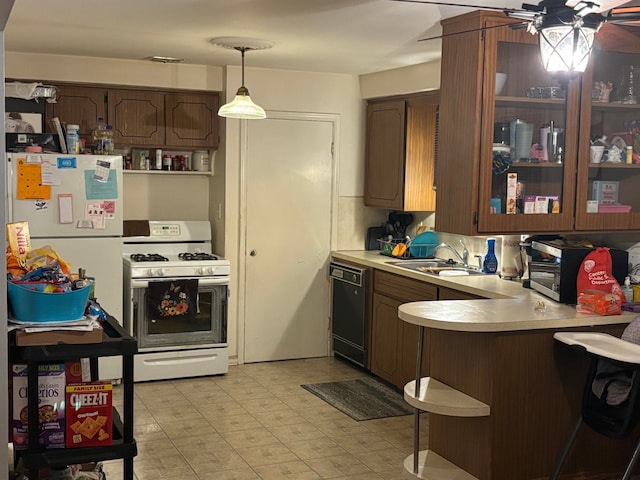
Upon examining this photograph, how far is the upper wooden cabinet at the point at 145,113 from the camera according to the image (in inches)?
224

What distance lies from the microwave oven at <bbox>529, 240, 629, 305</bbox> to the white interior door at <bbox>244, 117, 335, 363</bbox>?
2.43 m

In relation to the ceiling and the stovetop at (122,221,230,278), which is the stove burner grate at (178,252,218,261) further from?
the ceiling

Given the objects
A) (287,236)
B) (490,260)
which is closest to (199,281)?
(287,236)

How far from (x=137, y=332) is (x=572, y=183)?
3.10 meters

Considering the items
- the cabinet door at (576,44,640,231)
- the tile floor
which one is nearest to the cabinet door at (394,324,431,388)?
the tile floor

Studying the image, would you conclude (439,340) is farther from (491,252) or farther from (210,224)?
(210,224)

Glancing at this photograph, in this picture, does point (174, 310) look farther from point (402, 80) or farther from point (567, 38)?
point (567, 38)

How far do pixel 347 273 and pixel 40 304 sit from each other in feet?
12.0

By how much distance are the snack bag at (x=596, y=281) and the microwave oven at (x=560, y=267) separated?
0.06 metres

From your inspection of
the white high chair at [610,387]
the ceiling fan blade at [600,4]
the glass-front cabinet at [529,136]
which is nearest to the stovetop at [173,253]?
the glass-front cabinet at [529,136]

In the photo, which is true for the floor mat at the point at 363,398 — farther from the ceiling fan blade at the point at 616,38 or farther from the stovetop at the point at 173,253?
the ceiling fan blade at the point at 616,38

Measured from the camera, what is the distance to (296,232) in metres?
6.29

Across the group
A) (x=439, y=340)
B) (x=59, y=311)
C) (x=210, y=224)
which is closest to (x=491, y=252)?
(x=439, y=340)

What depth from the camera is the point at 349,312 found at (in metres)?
6.11
